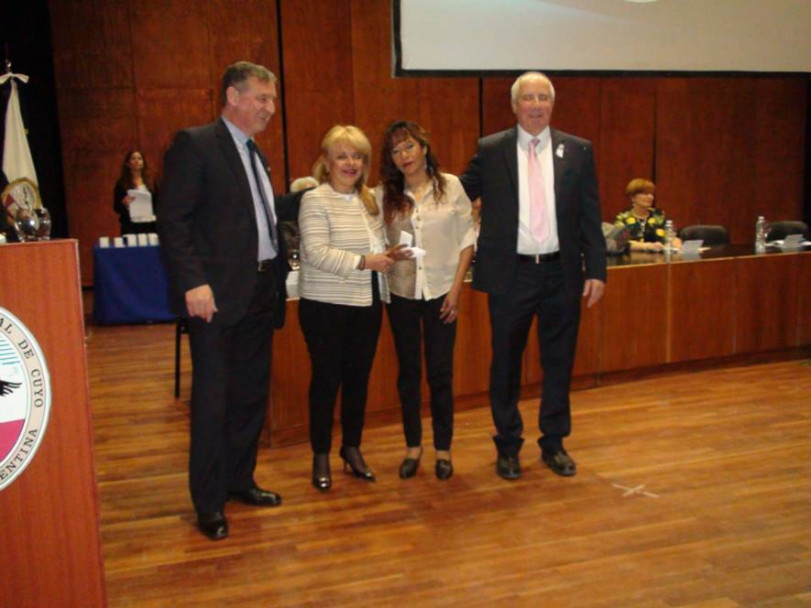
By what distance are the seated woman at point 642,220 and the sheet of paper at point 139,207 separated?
423cm

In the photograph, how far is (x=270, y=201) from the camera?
9.41ft

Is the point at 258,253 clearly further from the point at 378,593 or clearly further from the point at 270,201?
the point at 378,593

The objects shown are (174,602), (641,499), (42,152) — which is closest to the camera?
(174,602)

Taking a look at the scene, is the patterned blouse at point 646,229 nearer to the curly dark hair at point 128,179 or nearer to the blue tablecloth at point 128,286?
the blue tablecloth at point 128,286

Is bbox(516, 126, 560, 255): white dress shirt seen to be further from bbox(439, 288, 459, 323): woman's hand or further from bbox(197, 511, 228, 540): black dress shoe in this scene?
bbox(197, 511, 228, 540): black dress shoe

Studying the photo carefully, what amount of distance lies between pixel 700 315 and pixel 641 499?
2.22 metres

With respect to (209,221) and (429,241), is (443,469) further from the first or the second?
(209,221)

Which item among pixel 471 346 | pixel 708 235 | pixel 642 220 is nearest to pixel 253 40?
pixel 642 220

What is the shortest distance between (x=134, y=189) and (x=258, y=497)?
5.05 m

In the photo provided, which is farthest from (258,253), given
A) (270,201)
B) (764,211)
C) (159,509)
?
(764,211)

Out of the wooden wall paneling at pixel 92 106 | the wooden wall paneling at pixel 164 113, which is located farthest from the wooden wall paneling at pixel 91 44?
the wooden wall paneling at pixel 164 113

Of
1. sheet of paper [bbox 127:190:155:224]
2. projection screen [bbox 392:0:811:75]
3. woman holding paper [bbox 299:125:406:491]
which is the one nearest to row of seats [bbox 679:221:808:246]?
projection screen [bbox 392:0:811:75]

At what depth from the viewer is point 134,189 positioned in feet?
24.1

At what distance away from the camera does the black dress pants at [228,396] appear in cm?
272
